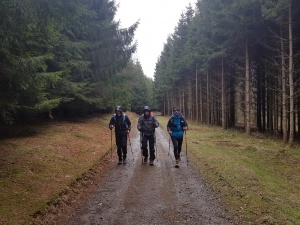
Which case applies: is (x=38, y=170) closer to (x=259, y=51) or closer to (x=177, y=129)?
(x=177, y=129)

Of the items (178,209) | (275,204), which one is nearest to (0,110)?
(178,209)

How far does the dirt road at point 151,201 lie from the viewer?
551 centimetres

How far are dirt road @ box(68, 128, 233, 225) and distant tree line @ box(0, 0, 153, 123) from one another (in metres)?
4.75

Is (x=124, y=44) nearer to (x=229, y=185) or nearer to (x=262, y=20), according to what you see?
(x=262, y=20)

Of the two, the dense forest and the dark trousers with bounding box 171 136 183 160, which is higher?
the dense forest

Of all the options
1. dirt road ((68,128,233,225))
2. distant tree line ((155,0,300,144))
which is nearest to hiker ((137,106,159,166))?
dirt road ((68,128,233,225))

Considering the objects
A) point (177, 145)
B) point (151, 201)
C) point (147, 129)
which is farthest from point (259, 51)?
point (151, 201)

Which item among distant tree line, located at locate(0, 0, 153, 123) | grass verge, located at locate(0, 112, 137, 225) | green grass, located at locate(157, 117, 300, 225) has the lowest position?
green grass, located at locate(157, 117, 300, 225)

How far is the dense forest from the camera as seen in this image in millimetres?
8578

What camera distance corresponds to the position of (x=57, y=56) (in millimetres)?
17500

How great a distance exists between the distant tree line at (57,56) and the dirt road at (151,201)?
475cm

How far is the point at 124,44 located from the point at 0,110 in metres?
18.3

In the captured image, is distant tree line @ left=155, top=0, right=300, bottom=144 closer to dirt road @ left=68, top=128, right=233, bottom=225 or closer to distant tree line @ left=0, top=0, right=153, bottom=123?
distant tree line @ left=0, top=0, right=153, bottom=123

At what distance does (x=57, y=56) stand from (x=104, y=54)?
7.64 meters
